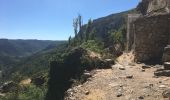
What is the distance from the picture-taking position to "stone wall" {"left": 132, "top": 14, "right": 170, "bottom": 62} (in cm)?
2197

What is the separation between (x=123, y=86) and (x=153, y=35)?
7481 millimetres

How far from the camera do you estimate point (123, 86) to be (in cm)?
1564

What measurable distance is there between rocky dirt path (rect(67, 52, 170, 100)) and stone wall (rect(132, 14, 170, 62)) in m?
2.30

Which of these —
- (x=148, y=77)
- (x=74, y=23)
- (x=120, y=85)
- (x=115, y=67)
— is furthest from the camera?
(x=74, y=23)

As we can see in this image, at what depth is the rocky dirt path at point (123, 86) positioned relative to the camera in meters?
14.0

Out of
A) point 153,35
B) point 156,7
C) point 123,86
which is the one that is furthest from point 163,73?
point 156,7

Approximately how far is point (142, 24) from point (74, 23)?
153ft

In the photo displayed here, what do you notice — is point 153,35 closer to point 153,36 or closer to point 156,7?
point 153,36

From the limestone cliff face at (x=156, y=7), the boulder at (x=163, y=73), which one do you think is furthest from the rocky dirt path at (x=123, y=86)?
the limestone cliff face at (x=156, y=7)

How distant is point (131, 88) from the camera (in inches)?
595

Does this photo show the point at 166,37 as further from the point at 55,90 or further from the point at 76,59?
the point at 55,90

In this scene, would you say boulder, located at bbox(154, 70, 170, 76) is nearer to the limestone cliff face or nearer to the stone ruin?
the stone ruin

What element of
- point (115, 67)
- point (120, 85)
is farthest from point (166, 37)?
point (120, 85)

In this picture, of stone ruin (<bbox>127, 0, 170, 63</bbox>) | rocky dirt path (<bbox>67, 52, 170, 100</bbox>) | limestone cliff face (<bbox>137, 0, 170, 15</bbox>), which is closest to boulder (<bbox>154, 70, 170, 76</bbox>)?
rocky dirt path (<bbox>67, 52, 170, 100</bbox>)
